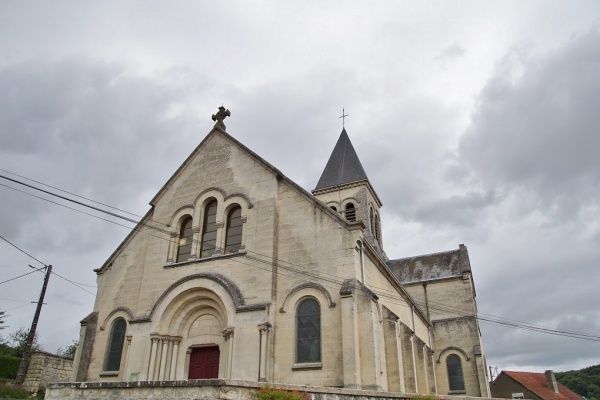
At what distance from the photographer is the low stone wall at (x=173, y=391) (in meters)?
7.83

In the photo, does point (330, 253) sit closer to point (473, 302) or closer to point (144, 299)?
point (144, 299)

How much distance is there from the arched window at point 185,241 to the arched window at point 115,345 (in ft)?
11.5

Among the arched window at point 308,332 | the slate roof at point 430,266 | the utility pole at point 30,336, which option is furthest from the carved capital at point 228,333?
the slate roof at point 430,266

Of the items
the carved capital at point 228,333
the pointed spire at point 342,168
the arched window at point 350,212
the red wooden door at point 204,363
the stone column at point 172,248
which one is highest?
the pointed spire at point 342,168

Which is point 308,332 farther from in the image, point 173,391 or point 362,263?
point 173,391

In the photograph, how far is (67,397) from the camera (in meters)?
9.28

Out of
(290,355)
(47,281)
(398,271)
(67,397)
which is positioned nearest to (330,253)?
(290,355)

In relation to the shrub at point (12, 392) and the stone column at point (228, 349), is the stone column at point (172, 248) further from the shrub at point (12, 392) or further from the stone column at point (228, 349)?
the shrub at point (12, 392)

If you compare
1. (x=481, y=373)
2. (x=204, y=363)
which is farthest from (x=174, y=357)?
(x=481, y=373)

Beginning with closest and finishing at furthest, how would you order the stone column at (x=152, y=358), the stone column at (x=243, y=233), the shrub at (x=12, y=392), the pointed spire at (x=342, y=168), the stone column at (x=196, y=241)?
the stone column at (x=152, y=358)
the stone column at (x=243, y=233)
the stone column at (x=196, y=241)
the shrub at (x=12, y=392)
the pointed spire at (x=342, y=168)

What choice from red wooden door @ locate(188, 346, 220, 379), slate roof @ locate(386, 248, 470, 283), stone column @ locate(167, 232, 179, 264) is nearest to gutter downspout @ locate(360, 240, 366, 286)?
red wooden door @ locate(188, 346, 220, 379)

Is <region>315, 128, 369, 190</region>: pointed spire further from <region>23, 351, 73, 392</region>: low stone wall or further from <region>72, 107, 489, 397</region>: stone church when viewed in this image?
<region>23, 351, 73, 392</region>: low stone wall

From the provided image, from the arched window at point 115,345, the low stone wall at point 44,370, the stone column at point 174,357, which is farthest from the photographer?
the low stone wall at point 44,370

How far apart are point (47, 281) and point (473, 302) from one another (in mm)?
27472
